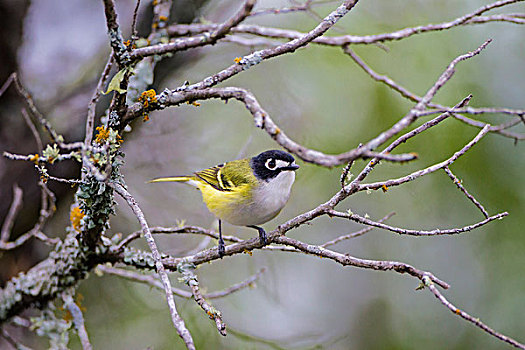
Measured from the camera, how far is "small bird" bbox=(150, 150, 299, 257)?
1667mm

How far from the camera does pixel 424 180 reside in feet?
10.8

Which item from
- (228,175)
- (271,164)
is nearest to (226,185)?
(228,175)

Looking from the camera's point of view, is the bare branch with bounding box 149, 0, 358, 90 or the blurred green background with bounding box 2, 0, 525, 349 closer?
the bare branch with bounding box 149, 0, 358, 90

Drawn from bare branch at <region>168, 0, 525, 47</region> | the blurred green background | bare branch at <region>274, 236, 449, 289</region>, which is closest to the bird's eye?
bare branch at <region>168, 0, 525, 47</region>

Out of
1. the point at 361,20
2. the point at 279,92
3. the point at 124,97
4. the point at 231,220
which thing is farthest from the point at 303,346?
the point at 361,20

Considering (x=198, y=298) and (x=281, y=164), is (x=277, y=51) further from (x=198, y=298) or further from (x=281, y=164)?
(x=281, y=164)

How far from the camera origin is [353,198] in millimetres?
3459

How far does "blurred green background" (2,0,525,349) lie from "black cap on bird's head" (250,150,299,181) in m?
0.93

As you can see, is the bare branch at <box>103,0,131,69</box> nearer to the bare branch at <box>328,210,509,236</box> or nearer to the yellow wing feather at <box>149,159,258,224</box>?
the bare branch at <box>328,210,509,236</box>

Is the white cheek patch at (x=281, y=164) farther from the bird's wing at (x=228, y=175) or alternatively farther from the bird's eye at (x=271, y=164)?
the bird's wing at (x=228, y=175)

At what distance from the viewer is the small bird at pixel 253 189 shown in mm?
1667

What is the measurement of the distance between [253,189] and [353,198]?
6.04 ft

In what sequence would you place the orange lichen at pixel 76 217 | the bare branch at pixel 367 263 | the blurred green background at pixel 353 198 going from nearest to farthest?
1. the bare branch at pixel 367 263
2. the orange lichen at pixel 76 217
3. the blurred green background at pixel 353 198

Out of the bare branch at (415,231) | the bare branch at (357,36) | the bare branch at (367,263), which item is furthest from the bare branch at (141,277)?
the bare branch at (357,36)
